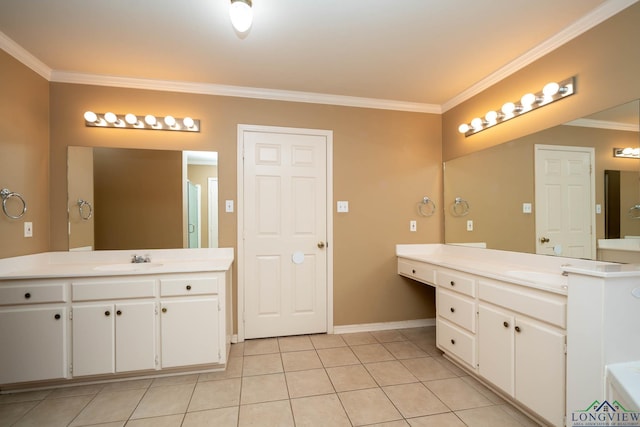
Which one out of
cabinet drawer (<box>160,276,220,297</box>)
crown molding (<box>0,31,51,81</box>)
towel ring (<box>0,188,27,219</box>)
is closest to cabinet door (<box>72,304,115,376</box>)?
cabinet drawer (<box>160,276,220,297</box>)

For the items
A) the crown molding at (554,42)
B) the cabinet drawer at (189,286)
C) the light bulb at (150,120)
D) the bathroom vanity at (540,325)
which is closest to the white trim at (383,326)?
the bathroom vanity at (540,325)

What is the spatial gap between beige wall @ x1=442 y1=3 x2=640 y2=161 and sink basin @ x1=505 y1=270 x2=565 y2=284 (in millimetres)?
1058

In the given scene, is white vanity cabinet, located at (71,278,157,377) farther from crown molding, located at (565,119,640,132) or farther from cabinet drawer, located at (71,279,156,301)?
crown molding, located at (565,119,640,132)

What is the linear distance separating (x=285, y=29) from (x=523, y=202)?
7.22ft

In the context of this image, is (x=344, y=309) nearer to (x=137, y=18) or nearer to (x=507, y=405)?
(x=507, y=405)

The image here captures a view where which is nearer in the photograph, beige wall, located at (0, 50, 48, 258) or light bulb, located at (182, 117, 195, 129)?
beige wall, located at (0, 50, 48, 258)

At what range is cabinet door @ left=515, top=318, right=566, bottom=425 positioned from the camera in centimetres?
151

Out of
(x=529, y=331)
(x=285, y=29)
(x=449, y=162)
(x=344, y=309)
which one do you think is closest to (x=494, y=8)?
(x=285, y=29)

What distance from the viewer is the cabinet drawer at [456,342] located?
2.14 metres

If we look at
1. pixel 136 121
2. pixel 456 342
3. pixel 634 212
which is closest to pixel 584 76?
pixel 634 212

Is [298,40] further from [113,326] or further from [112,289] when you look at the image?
[113,326]

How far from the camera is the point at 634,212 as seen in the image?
1645 millimetres

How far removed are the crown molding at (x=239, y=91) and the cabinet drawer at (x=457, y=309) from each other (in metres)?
1.96

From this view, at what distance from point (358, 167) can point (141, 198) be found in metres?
2.11
